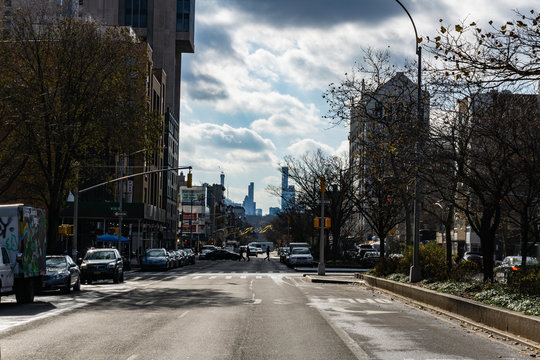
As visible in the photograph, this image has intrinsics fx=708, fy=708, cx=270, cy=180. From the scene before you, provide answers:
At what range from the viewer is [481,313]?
644 inches

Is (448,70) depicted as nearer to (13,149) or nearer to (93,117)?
(93,117)

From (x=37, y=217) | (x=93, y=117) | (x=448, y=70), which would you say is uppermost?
(x=93, y=117)

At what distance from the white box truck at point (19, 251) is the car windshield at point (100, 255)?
13382 millimetres

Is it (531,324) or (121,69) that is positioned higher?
(121,69)

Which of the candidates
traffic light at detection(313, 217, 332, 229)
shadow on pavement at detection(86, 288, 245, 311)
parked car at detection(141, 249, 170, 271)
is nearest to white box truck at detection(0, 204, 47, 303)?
shadow on pavement at detection(86, 288, 245, 311)

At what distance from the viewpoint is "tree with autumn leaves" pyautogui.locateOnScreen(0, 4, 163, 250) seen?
3269cm

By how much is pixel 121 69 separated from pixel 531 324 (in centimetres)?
2568

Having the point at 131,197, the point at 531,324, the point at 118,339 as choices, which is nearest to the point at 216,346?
the point at 118,339

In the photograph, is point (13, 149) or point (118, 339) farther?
point (13, 149)

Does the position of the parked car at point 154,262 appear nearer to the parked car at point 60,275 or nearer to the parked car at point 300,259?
the parked car at point 300,259

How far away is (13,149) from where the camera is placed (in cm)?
3378

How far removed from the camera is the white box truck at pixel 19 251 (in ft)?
68.2

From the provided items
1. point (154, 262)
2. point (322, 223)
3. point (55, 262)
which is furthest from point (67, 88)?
point (154, 262)

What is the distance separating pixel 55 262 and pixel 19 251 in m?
5.70
